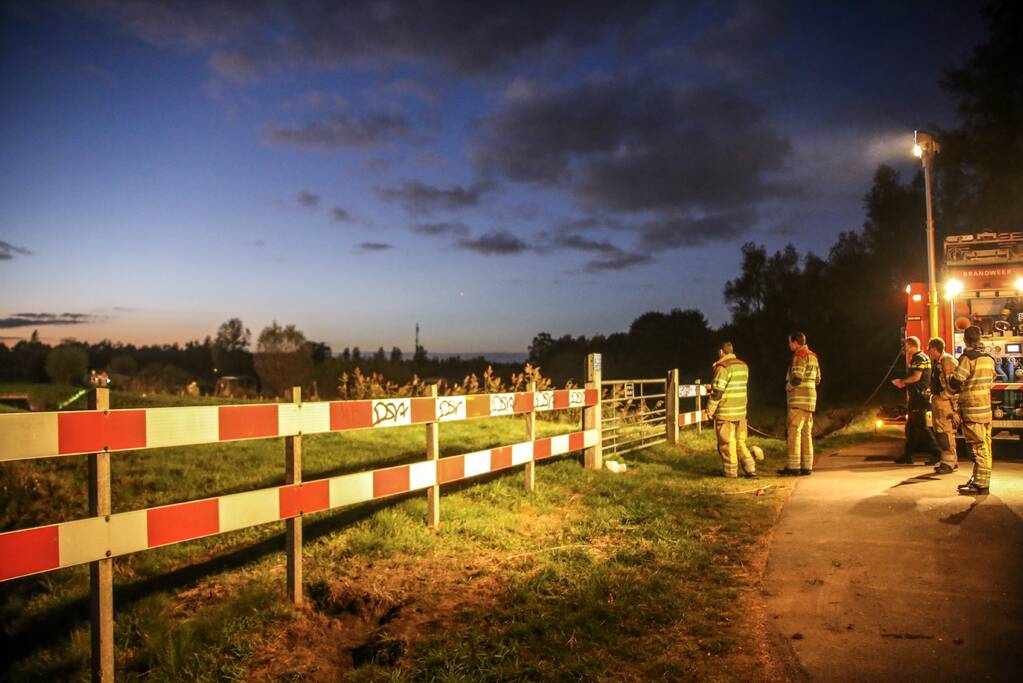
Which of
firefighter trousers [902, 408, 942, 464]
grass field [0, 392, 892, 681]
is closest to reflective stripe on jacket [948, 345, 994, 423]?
grass field [0, 392, 892, 681]

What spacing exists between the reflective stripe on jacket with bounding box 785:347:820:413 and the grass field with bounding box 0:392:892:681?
212cm

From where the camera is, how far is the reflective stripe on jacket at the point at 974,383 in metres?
8.50

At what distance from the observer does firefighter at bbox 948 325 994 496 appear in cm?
836

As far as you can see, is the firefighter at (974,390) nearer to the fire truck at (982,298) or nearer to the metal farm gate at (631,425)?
the fire truck at (982,298)

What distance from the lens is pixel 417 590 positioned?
17.0ft

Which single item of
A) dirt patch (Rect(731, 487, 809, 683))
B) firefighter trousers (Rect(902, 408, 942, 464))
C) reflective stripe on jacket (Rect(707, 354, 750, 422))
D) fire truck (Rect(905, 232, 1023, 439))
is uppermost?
fire truck (Rect(905, 232, 1023, 439))

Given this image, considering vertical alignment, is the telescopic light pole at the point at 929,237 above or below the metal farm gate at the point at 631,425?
above

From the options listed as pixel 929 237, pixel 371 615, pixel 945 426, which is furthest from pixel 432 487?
pixel 929 237

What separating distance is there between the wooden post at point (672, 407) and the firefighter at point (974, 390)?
5.25 m

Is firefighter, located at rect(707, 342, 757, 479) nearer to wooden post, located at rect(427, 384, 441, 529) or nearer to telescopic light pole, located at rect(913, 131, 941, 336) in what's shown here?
telescopic light pole, located at rect(913, 131, 941, 336)

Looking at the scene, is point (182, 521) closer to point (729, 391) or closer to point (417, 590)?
point (417, 590)

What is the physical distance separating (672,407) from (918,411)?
159 inches

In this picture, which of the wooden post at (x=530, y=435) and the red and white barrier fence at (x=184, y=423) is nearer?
the red and white barrier fence at (x=184, y=423)

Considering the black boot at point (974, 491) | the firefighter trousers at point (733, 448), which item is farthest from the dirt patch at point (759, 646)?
the firefighter trousers at point (733, 448)
